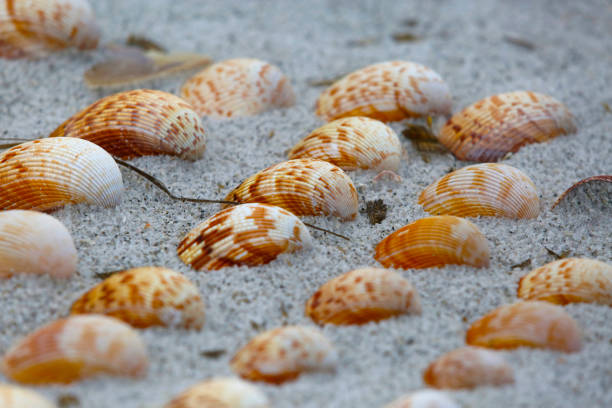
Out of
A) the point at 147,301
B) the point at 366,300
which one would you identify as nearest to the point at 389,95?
the point at 366,300

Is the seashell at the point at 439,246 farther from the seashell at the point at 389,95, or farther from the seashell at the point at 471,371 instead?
the seashell at the point at 389,95

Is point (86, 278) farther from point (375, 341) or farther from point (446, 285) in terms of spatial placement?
point (446, 285)

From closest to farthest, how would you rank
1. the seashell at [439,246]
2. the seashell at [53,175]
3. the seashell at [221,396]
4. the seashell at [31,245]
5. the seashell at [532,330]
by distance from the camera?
the seashell at [221,396] → the seashell at [532,330] → the seashell at [31,245] → the seashell at [439,246] → the seashell at [53,175]

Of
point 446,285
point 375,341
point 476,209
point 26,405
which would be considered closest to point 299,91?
point 476,209

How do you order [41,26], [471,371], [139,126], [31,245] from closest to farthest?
[471,371] < [31,245] < [139,126] < [41,26]

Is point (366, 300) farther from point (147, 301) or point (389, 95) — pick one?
point (389, 95)

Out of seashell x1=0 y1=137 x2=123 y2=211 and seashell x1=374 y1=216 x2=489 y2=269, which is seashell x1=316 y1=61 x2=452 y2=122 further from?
seashell x1=0 y1=137 x2=123 y2=211

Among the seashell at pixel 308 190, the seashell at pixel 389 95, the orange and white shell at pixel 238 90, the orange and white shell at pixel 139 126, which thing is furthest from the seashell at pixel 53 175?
the seashell at pixel 389 95
